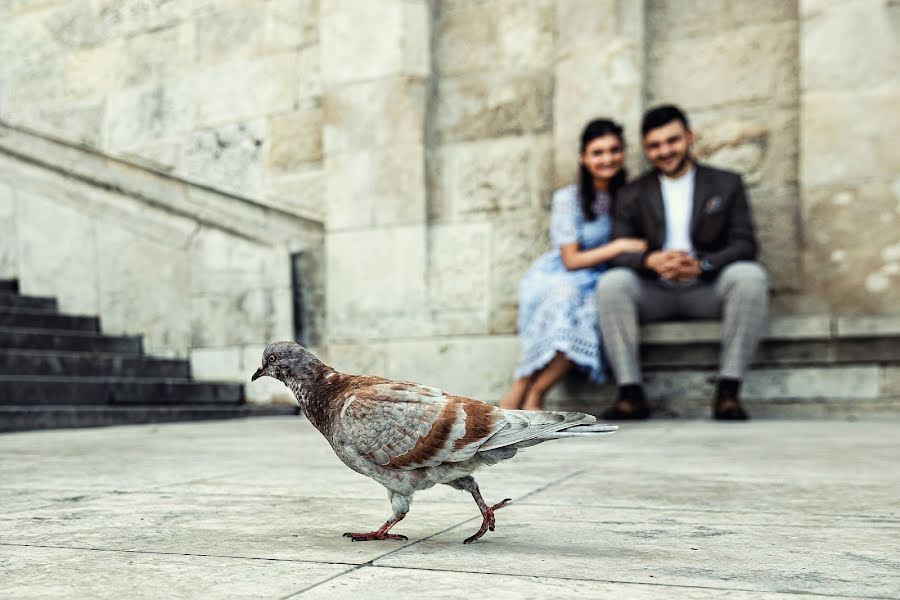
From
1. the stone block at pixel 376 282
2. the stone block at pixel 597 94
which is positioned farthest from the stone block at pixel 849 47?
the stone block at pixel 376 282

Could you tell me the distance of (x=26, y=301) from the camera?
311 inches

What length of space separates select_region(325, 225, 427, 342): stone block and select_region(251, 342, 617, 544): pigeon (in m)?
4.73

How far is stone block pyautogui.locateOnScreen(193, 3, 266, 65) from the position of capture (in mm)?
7613

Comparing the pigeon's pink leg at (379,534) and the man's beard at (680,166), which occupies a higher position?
the man's beard at (680,166)

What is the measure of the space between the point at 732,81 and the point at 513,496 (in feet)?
13.9

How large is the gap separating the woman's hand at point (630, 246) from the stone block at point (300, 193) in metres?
2.53

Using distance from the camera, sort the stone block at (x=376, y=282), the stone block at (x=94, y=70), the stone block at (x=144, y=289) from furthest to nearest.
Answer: the stone block at (x=94, y=70), the stone block at (x=144, y=289), the stone block at (x=376, y=282)

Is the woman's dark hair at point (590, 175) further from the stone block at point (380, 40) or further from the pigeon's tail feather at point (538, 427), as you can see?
the pigeon's tail feather at point (538, 427)

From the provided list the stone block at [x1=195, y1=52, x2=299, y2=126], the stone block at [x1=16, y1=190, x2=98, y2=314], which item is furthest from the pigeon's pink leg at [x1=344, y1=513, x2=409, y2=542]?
the stone block at [x1=16, y1=190, x2=98, y2=314]

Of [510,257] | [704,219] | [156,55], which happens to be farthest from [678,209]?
[156,55]

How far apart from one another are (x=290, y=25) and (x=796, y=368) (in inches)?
181

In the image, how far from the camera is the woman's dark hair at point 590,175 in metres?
5.92

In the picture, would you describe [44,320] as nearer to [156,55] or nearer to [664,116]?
[156,55]

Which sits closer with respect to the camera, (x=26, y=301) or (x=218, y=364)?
(x=218, y=364)
